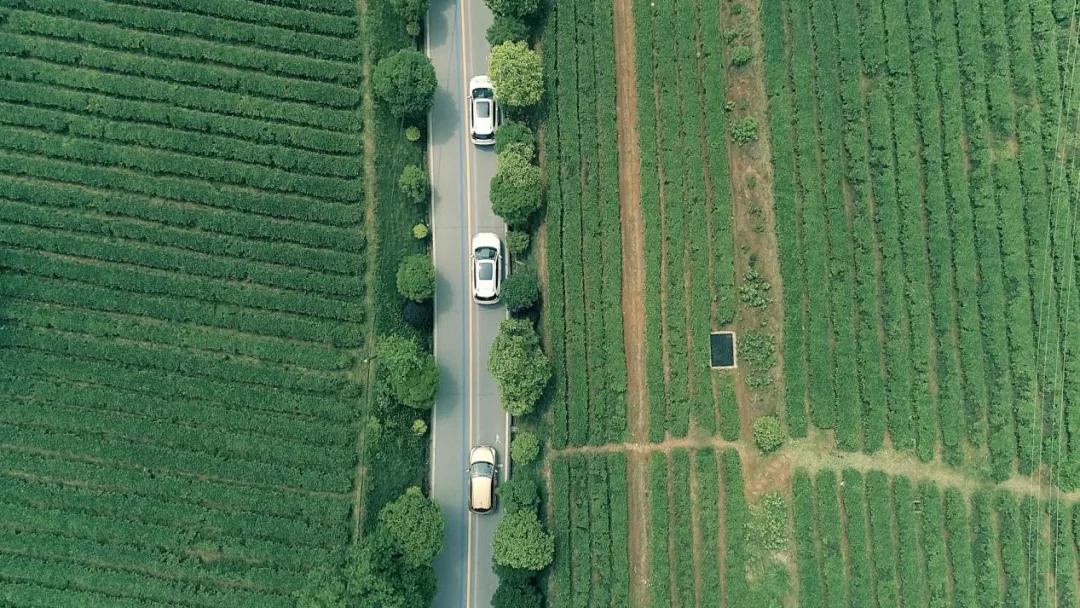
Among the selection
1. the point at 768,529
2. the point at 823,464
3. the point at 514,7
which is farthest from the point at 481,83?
the point at 768,529

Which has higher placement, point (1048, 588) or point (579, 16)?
point (579, 16)

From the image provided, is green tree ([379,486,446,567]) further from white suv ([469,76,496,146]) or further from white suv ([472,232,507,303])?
white suv ([469,76,496,146])

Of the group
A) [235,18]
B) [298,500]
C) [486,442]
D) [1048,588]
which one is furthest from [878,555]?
[235,18]

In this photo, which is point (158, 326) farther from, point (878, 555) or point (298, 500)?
point (878, 555)

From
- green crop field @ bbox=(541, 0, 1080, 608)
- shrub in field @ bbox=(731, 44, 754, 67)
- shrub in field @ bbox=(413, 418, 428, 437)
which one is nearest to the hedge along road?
shrub in field @ bbox=(413, 418, 428, 437)

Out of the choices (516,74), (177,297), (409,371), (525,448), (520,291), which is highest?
(516,74)

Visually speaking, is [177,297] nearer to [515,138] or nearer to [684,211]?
[515,138]
